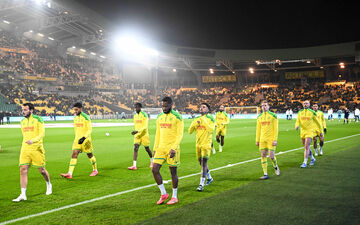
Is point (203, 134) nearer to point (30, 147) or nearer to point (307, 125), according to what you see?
point (30, 147)

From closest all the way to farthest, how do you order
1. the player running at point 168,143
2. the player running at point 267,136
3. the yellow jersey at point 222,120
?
the player running at point 168,143 → the player running at point 267,136 → the yellow jersey at point 222,120

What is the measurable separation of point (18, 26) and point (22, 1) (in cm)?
1249

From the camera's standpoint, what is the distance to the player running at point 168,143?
249 inches

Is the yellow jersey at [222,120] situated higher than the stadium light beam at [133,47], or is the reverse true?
the stadium light beam at [133,47]

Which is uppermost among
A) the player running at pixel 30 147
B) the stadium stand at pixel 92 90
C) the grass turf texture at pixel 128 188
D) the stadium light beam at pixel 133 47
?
the stadium light beam at pixel 133 47

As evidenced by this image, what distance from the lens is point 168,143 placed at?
6441mm

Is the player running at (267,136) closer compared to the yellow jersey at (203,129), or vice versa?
the yellow jersey at (203,129)

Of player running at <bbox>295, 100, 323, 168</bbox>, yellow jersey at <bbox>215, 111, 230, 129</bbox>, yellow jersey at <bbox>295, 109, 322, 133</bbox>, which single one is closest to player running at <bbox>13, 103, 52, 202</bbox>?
player running at <bbox>295, 100, 323, 168</bbox>

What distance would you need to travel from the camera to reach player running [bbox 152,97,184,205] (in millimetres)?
6320

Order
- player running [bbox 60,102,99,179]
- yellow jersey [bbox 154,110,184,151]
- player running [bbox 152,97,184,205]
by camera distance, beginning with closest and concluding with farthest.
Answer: player running [bbox 152,97,184,205] → yellow jersey [bbox 154,110,184,151] → player running [bbox 60,102,99,179]

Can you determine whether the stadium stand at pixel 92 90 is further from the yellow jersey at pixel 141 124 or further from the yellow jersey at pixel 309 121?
the yellow jersey at pixel 309 121

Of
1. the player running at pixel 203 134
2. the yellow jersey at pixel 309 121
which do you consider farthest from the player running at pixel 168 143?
the yellow jersey at pixel 309 121

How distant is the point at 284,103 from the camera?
62.1m

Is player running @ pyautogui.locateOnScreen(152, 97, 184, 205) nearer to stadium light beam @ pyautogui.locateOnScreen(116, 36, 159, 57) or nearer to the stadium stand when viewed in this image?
the stadium stand
